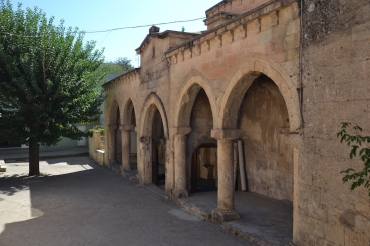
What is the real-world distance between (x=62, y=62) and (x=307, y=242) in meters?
11.2

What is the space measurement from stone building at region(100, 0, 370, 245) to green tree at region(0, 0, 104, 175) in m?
2.58

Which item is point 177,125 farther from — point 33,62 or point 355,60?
point 33,62

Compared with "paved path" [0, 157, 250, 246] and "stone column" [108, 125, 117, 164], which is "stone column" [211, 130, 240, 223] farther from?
"stone column" [108, 125, 117, 164]

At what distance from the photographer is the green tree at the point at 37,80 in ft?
40.0

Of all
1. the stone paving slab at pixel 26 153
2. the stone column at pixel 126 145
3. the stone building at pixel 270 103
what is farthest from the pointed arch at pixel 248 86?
the stone paving slab at pixel 26 153

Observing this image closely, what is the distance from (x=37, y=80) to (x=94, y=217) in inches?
264

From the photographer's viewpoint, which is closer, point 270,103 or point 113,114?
point 270,103

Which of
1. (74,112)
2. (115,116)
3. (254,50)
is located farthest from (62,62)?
(254,50)

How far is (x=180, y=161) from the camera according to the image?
30.4 ft

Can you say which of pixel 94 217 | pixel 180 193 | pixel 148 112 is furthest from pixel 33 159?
pixel 180 193

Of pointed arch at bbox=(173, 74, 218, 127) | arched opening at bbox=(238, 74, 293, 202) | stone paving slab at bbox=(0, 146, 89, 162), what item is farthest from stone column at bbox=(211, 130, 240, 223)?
stone paving slab at bbox=(0, 146, 89, 162)

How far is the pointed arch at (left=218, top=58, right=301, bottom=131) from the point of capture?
5.27m

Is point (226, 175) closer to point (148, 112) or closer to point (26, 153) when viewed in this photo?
point (148, 112)

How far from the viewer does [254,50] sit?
6.20 meters
